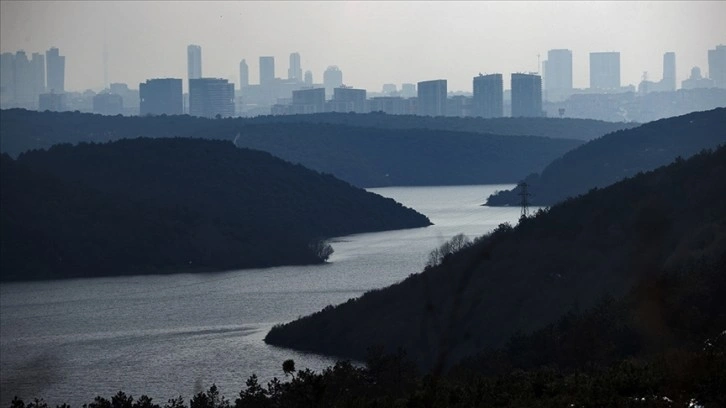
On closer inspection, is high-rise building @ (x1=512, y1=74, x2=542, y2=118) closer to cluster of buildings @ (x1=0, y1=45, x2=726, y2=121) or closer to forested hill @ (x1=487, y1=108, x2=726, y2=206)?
cluster of buildings @ (x1=0, y1=45, x2=726, y2=121)

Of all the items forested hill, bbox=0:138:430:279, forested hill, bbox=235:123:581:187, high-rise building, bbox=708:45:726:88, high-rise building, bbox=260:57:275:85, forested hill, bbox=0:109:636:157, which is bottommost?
forested hill, bbox=0:138:430:279

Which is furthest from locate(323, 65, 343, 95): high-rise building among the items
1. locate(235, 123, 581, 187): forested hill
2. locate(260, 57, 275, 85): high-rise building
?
locate(235, 123, 581, 187): forested hill

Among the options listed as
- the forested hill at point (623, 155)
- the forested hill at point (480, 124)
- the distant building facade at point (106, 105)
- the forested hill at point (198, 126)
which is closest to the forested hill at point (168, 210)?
the forested hill at point (623, 155)

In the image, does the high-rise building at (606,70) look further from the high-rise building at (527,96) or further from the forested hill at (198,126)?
the forested hill at (198,126)

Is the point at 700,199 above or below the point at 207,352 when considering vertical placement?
above

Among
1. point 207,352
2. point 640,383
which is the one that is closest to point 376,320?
point 207,352

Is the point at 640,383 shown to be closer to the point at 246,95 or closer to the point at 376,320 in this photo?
the point at 376,320
